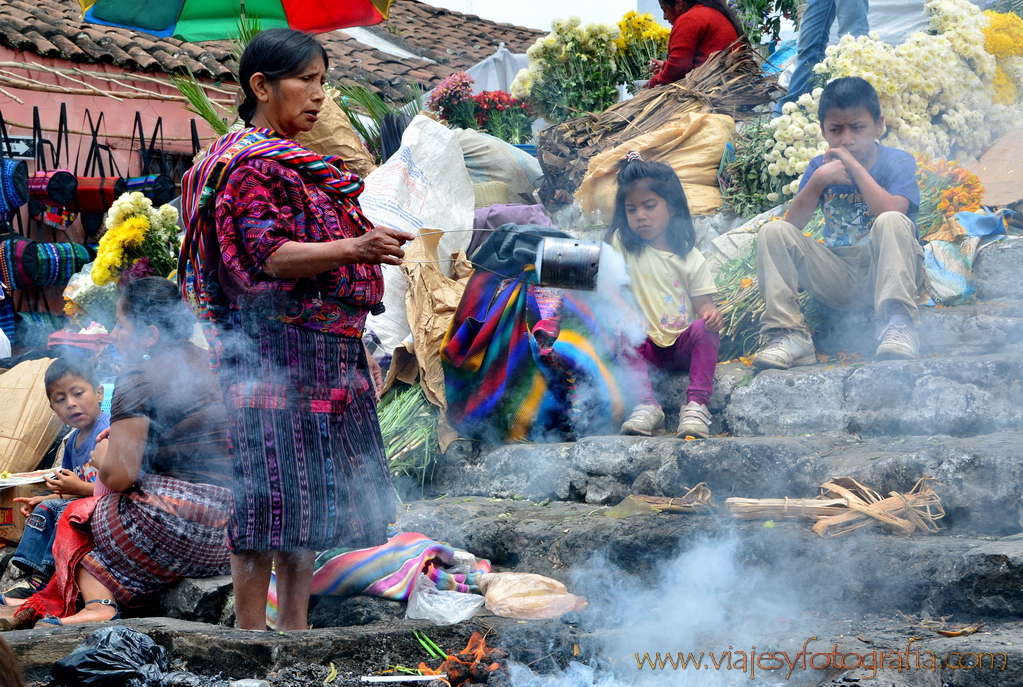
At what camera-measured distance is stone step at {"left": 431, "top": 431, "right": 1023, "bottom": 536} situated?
122 inches

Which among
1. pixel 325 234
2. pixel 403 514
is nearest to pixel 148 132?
pixel 403 514

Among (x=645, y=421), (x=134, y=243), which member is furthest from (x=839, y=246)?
(x=134, y=243)

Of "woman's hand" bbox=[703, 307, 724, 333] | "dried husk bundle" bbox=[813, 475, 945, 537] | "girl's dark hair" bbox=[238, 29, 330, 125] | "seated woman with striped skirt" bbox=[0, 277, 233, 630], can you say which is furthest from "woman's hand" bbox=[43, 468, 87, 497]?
"dried husk bundle" bbox=[813, 475, 945, 537]

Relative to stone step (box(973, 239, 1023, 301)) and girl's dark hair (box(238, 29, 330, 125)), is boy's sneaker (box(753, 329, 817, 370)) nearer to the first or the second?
stone step (box(973, 239, 1023, 301))

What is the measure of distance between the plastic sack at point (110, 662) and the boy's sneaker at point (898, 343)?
2993 millimetres

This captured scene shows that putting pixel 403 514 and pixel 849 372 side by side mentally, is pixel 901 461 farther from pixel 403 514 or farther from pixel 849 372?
pixel 403 514

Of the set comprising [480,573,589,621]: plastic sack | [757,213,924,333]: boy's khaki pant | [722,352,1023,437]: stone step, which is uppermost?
[757,213,924,333]: boy's khaki pant

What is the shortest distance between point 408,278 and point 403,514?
1.60 m

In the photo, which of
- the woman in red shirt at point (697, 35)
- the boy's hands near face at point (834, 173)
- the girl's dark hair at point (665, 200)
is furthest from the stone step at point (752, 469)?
the woman in red shirt at point (697, 35)

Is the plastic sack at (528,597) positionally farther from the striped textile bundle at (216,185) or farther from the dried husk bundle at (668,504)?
the striped textile bundle at (216,185)

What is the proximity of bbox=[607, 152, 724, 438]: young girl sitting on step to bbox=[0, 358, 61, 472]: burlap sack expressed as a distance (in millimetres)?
3558

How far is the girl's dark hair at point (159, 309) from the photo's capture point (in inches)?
135

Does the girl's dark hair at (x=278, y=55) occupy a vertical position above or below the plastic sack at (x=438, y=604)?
above

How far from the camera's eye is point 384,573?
3422 mm
